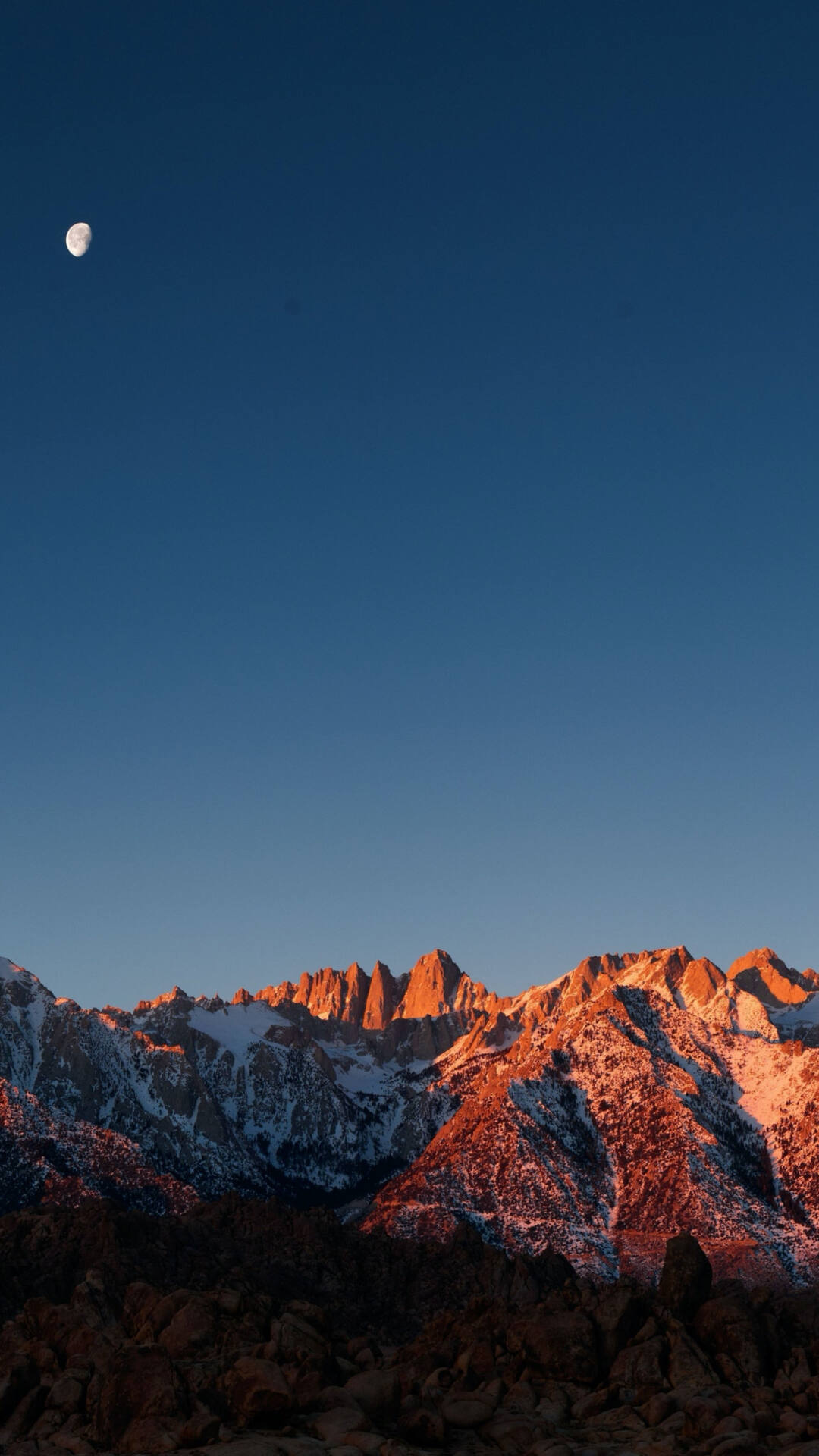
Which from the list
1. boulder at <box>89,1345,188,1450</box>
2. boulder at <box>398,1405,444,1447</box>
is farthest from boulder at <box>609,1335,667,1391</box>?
boulder at <box>89,1345,188,1450</box>

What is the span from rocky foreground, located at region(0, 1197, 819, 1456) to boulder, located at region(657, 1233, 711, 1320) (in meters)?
0.10

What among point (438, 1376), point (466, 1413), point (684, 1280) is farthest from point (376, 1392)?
point (684, 1280)

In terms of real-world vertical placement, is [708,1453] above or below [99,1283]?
below

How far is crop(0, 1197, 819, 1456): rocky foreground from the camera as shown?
50469 millimetres

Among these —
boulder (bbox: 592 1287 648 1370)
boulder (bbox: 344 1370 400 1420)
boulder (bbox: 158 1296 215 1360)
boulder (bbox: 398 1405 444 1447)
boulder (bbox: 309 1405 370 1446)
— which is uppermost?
boulder (bbox: 158 1296 215 1360)

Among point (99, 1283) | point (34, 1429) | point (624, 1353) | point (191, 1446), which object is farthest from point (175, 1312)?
point (99, 1283)

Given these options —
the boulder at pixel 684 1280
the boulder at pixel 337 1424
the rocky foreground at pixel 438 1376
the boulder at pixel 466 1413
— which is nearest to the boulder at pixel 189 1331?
the rocky foreground at pixel 438 1376

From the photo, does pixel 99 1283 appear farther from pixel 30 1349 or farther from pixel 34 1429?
pixel 34 1429

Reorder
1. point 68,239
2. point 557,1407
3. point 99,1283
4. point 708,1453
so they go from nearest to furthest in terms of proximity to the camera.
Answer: point 708,1453, point 557,1407, point 99,1283, point 68,239

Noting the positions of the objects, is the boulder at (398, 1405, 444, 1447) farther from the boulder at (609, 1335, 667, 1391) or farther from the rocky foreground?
the boulder at (609, 1335, 667, 1391)

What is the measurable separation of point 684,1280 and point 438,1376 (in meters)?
18.3

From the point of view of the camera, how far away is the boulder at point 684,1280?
72000mm

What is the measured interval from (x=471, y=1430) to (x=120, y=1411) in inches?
569

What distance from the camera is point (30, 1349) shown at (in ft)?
210
